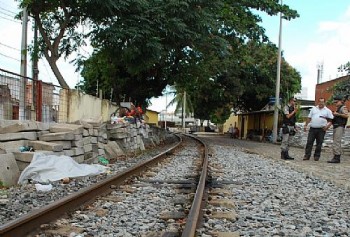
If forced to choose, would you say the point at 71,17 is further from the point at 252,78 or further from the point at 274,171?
the point at 252,78

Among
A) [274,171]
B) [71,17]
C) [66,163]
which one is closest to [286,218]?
[66,163]

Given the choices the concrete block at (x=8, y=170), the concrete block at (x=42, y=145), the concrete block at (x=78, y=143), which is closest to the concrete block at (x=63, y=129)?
the concrete block at (x=78, y=143)

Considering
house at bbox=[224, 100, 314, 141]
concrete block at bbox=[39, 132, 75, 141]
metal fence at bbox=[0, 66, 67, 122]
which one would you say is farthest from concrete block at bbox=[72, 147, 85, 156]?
house at bbox=[224, 100, 314, 141]

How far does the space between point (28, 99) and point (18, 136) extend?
229 centimetres

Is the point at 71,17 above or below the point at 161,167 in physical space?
above

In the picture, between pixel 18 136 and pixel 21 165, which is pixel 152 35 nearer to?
pixel 18 136

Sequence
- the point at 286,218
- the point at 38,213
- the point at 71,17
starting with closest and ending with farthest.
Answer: the point at 38,213 → the point at 286,218 → the point at 71,17

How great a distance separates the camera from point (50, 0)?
12.1m

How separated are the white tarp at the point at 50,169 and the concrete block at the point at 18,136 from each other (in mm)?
626

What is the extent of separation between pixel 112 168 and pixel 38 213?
498cm

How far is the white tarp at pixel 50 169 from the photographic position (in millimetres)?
6402

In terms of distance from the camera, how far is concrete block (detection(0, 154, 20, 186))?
6.18 metres

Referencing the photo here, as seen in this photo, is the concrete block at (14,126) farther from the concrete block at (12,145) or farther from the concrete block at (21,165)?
the concrete block at (21,165)

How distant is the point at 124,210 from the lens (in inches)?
187
